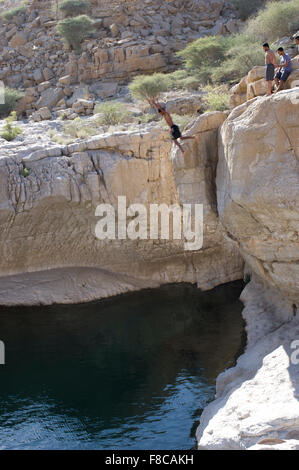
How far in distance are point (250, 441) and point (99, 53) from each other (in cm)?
2050

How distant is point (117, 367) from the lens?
1062 centimetres

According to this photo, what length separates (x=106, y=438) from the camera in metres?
8.01

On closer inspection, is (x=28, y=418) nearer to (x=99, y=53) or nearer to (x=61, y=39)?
(x=99, y=53)

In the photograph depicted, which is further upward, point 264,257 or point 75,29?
point 75,29

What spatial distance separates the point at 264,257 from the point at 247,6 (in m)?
19.4

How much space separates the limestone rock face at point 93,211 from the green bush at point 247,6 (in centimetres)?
1486

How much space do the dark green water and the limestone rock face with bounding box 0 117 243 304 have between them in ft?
2.33

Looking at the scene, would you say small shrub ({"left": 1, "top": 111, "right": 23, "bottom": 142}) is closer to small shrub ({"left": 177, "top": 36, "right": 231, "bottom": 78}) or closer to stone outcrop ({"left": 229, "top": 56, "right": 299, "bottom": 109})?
stone outcrop ({"left": 229, "top": 56, "right": 299, "bottom": 109})

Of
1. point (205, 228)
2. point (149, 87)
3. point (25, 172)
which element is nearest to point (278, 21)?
point (149, 87)

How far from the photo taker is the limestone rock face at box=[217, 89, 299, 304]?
328 inches

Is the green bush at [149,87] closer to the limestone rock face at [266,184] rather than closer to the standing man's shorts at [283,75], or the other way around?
the limestone rock face at [266,184]

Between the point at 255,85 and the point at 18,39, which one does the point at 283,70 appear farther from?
the point at 18,39

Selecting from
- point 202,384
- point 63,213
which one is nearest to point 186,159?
point 63,213

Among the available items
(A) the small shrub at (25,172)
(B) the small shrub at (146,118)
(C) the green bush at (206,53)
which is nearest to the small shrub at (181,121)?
(B) the small shrub at (146,118)
